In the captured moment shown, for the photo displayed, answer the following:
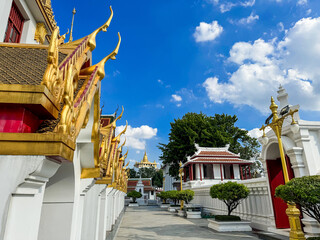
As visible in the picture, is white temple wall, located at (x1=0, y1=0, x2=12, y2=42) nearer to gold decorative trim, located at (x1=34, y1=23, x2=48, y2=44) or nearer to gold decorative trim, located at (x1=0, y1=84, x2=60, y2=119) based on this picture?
gold decorative trim, located at (x1=34, y1=23, x2=48, y2=44)

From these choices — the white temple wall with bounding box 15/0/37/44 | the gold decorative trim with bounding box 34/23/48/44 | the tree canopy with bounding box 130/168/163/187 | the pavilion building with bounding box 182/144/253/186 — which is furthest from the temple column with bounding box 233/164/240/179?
the tree canopy with bounding box 130/168/163/187

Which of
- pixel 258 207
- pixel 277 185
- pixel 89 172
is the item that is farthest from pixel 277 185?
pixel 89 172

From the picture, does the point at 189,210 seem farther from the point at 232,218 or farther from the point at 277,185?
the point at 277,185

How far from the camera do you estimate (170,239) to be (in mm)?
8352

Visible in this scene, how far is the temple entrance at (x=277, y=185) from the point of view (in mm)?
8758

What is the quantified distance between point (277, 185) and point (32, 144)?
1016 cm

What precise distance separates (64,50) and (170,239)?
808 centimetres

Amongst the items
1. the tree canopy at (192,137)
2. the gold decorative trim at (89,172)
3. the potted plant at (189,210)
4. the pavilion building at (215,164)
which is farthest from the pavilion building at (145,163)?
the gold decorative trim at (89,172)

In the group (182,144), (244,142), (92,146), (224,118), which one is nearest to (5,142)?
(92,146)

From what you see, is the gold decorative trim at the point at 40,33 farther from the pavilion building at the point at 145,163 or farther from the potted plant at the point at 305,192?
the pavilion building at the point at 145,163

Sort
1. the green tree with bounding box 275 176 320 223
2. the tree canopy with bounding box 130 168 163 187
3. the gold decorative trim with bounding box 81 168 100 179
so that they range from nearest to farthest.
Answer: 1. the gold decorative trim with bounding box 81 168 100 179
2. the green tree with bounding box 275 176 320 223
3. the tree canopy with bounding box 130 168 163 187

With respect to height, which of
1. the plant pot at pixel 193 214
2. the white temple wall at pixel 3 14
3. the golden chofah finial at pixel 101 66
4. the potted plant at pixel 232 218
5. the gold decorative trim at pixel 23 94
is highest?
the white temple wall at pixel 3 14

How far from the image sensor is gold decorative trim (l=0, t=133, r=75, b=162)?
1.51 m

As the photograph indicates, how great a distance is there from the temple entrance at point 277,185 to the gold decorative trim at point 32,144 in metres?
9.67
